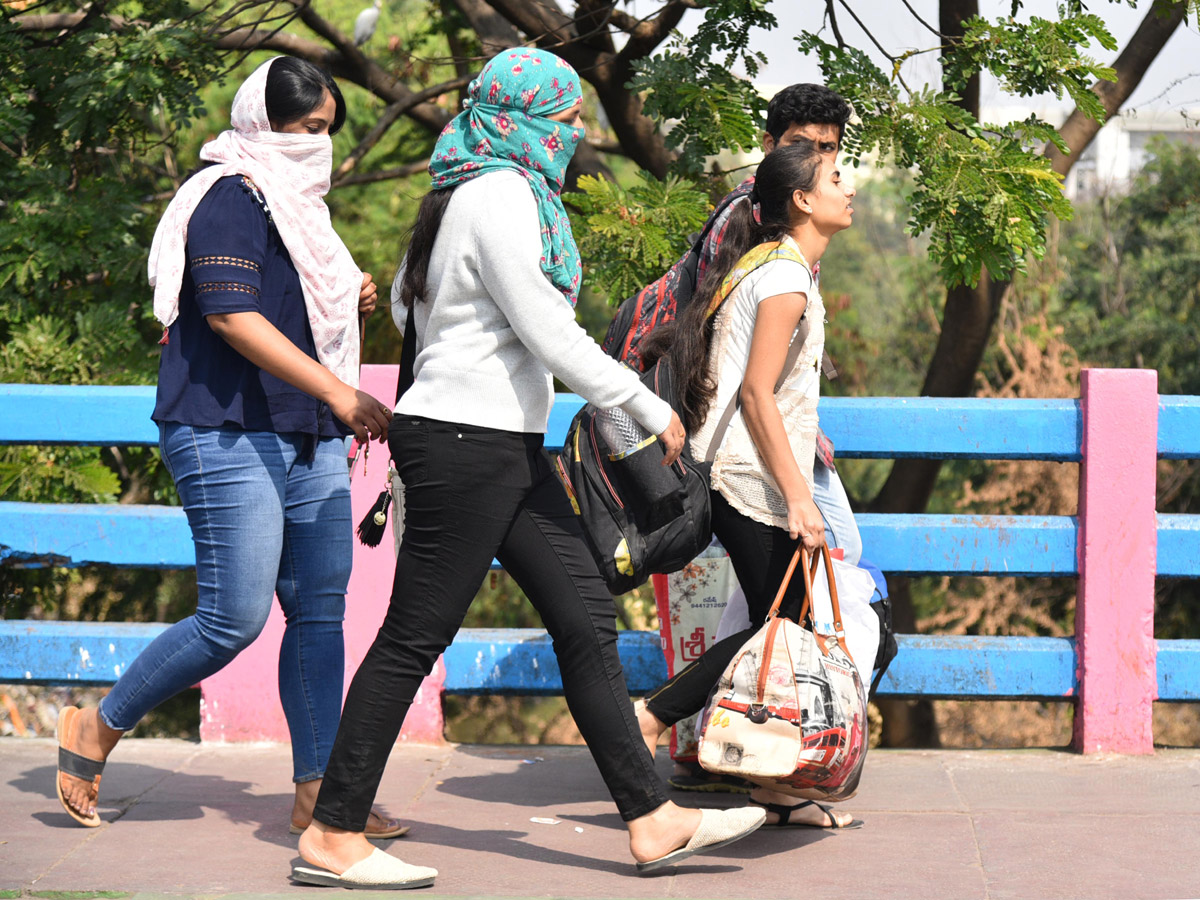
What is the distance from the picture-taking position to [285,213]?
324 centimetres

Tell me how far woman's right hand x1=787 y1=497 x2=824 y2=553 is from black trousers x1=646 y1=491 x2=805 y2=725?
0.10 metres

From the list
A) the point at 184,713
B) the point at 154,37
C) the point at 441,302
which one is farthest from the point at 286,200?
the point at 184,713

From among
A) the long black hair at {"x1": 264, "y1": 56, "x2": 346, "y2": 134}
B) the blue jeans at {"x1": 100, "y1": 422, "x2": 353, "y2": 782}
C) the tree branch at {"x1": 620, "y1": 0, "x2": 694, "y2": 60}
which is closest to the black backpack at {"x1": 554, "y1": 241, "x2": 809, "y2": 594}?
the blue jeans at {"x1": 100, "y1": 422, "x2": 353, "y2": 782}

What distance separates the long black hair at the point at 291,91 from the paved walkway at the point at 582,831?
184 cm

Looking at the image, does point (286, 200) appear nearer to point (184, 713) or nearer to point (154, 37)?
point (154, 37)

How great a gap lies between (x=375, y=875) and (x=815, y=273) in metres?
1.86

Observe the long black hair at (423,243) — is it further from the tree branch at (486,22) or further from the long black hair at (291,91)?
the tree branch at (486,22)

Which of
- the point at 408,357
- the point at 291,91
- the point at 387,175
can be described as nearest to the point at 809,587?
the point at 408,357

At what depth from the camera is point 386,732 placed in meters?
3.08

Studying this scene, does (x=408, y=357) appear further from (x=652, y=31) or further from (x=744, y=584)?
(x=652, y=31)

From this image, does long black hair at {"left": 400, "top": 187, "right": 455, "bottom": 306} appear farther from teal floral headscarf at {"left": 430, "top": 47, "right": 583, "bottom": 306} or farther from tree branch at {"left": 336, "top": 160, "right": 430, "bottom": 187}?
tree branch at {"left": 336, "top": 160, "right": 430, "bottom": 187}

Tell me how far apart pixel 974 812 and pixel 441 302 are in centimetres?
210

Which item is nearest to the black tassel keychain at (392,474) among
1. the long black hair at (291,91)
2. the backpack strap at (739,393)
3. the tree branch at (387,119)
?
the long black hair at (291,91)

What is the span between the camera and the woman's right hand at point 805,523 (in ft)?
10.6
